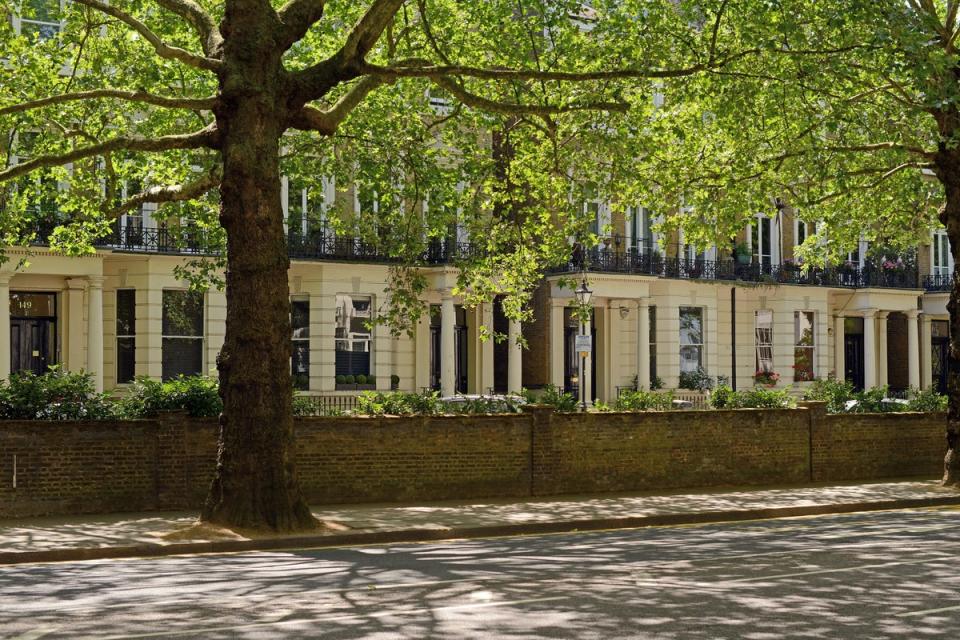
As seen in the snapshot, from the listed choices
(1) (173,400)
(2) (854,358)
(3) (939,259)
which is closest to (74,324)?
(1) (173,400)

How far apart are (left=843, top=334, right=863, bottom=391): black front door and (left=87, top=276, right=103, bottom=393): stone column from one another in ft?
101

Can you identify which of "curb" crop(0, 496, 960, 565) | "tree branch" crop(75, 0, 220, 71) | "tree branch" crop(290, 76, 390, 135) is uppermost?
"tree branch" crop(75, 0, 220, 71)

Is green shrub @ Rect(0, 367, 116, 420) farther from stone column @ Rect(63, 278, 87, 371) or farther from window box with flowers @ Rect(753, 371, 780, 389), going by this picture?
window box with flowers @ Rect(753, 371, 780, 389)

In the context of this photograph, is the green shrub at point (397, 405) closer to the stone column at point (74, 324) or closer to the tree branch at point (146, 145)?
the tree branch at point (146, 145)

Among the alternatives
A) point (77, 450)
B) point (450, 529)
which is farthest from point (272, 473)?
point (77, 450)

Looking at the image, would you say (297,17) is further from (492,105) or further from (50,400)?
(50,400)

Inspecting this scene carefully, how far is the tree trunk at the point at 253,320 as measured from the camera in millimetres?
15570

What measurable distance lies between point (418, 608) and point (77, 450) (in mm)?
9214

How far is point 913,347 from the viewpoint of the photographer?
167 ft

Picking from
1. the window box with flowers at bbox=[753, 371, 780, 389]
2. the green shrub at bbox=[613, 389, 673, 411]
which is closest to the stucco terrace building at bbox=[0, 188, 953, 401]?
the window box with flowers at bbox=[753, 371, 780, 389]

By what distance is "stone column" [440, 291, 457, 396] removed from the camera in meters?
37.9

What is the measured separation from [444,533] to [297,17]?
708cm

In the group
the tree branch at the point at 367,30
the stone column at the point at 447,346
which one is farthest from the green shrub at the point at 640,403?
the stone column at the point at 447,346

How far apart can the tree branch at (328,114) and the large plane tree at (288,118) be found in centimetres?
4
